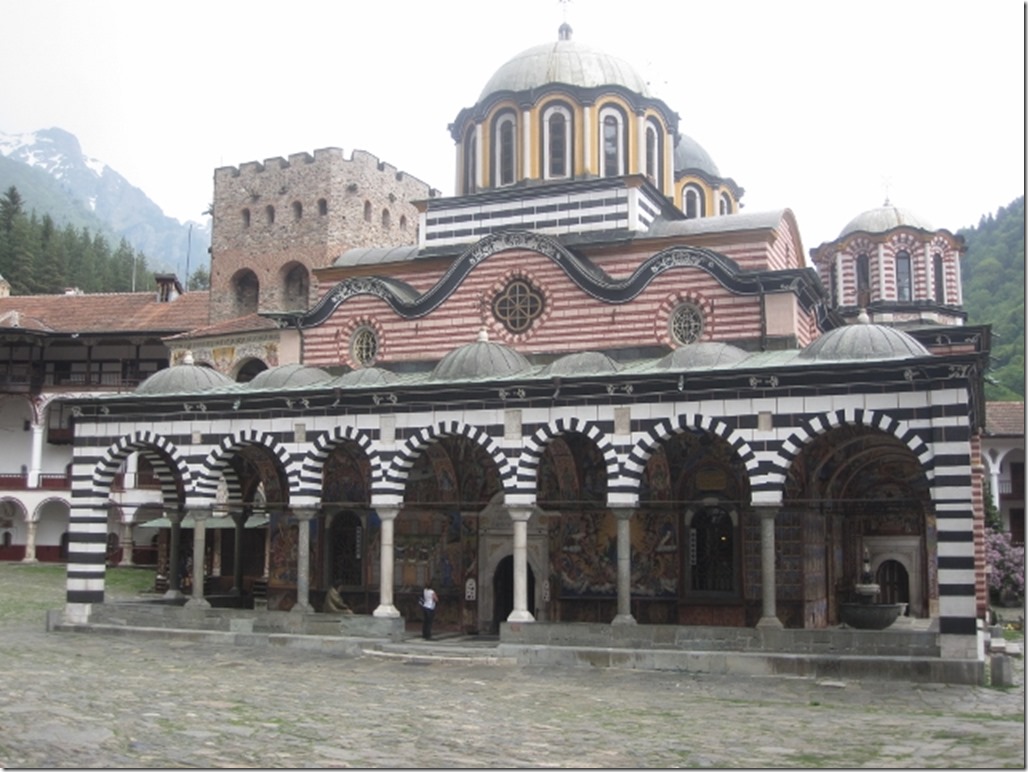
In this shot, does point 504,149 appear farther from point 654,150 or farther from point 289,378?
point 289,378

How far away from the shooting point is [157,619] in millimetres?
21328

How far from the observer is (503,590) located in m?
22.8

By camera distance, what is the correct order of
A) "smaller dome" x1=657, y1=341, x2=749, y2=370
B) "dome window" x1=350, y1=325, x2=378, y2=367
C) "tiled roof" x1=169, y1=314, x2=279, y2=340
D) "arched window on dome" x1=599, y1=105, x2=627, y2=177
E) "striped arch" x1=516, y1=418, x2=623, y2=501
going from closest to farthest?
"striped arch" x1=516, y1=418, x2=623, y2=501 < "smaller dome" x1=657, y1=341, x2=749, y2=370 < "dome window" x1=350, y1=325, x2=378, y2=367 < "arched window on dome" x1=599, y1=105, x2=627, y2=177 < "tiled roof" x1=169, y1=314, x2=279, y2=340

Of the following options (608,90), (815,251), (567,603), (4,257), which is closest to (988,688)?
(567,603)

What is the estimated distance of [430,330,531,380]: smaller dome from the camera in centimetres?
2108

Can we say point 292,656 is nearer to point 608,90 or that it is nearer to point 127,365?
point 608,90

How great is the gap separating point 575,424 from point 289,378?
692cm

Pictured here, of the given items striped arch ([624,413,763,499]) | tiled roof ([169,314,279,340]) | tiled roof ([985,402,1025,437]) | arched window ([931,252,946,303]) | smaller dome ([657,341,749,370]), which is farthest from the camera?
tiled roof ([985,402,1025,437])

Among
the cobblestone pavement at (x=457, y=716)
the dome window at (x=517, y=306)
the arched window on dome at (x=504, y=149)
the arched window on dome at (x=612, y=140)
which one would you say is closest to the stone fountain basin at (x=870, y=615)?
the cobblestone pavement at (x=457, y=716)

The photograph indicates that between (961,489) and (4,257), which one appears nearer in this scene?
(961,489)

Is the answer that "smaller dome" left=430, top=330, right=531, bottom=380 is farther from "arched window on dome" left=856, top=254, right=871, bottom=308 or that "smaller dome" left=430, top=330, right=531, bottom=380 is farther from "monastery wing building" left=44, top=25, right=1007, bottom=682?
"arched window on dome" left=856, top=254, right=871, bottom=308

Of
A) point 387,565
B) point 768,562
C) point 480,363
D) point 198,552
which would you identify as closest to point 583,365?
point 480,363

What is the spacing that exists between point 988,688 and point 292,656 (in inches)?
413

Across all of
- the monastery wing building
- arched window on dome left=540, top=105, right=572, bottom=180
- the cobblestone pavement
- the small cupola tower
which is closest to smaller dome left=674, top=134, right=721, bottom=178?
the small cupola tower
